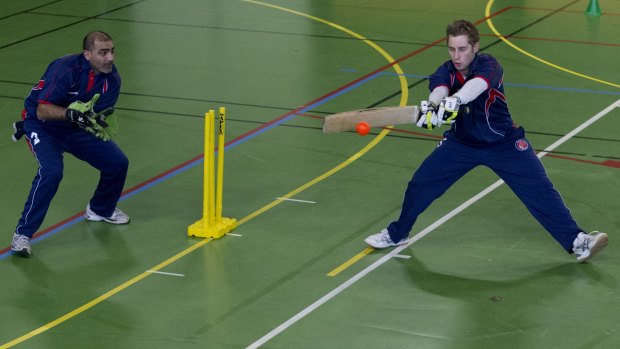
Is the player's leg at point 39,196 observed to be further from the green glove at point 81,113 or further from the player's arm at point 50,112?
the green glove at point 81,113

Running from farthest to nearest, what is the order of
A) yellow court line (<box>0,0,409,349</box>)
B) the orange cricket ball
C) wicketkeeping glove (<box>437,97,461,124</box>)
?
1. wicketkeeping glove (<box>437,97,461,124</box>)
2. yellow court line (<box>0,0,409,349</box>)
3. the orange cricket ball

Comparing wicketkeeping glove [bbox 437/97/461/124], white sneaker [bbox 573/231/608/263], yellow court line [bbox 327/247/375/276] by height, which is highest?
wicketkeeping glove [bbox 437/97/461/124]

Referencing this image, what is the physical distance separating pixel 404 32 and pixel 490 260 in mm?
10229

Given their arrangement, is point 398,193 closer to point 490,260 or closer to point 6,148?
point 490,260

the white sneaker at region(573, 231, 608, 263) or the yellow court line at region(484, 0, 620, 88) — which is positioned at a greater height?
the yellow court line at region(484, 0, 620, 88)

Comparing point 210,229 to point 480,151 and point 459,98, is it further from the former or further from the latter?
point 459,98

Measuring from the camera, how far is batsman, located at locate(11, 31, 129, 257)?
11992 millimetres

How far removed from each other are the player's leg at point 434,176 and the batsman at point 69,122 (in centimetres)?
313

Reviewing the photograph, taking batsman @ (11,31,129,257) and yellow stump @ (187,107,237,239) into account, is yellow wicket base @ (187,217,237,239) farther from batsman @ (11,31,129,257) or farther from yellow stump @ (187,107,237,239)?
batsman @ (11,31,129,257)

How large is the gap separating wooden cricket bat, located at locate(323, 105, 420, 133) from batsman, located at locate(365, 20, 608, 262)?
16cm

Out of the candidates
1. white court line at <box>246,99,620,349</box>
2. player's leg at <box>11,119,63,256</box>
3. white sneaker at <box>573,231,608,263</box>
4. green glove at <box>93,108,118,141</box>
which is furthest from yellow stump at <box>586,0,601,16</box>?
player's leg at <box>11,119,63,256</box>

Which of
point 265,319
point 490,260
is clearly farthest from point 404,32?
point 265,319

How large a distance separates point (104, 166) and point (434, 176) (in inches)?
140

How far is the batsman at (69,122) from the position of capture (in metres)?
12.0
